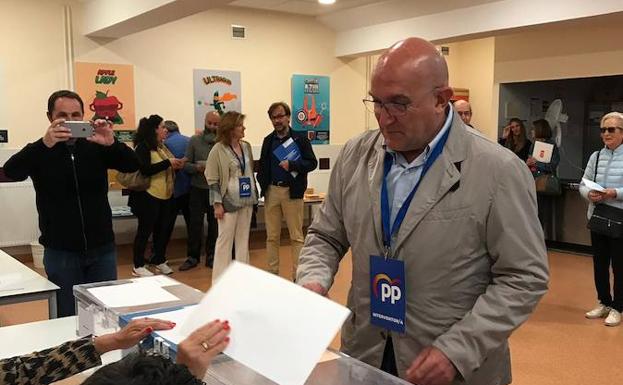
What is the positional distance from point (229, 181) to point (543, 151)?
3.40 meters

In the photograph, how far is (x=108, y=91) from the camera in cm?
680

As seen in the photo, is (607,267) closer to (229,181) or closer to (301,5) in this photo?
(229,181)

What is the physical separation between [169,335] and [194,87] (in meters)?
6.21

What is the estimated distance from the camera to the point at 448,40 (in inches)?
273

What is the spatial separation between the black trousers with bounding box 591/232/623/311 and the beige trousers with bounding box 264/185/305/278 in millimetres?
2390

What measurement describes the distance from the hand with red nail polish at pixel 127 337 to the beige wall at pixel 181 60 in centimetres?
552

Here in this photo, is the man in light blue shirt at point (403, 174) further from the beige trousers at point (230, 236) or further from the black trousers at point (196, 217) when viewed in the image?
the black trousers at point (196, 217)

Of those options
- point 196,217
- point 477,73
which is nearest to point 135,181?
point 196,217

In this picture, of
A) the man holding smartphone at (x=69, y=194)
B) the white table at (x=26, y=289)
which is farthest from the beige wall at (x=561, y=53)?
the white table at (x=26, y=289)

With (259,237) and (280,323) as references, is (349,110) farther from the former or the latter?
(280,323)

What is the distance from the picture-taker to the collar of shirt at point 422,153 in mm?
1509

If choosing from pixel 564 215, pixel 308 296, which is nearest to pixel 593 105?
pixel 564 215

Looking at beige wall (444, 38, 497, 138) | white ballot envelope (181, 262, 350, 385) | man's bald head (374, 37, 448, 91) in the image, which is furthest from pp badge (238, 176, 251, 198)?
beige wall (444, 38, 497, 138)

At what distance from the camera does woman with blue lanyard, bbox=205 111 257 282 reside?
16.8 feet
